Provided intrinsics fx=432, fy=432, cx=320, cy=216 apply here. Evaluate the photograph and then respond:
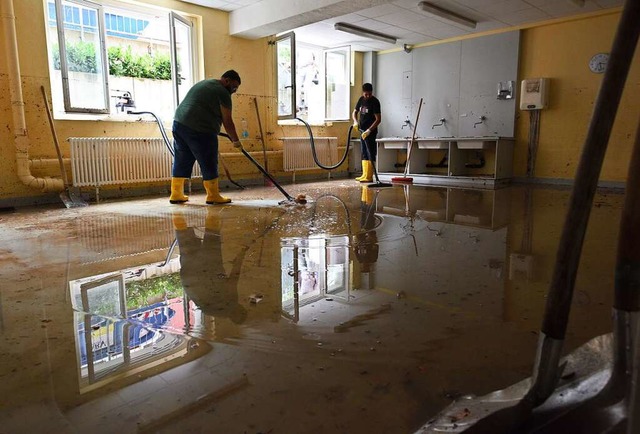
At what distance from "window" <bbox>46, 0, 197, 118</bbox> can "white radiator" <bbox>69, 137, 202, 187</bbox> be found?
16.5 inches

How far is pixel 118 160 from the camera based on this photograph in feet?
17.3

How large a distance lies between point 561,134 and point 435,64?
8.29 feet

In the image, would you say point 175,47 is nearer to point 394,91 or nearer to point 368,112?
point 368,112

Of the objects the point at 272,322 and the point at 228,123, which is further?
the point at 228,123

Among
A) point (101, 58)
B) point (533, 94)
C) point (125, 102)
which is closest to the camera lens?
point (101, 58)

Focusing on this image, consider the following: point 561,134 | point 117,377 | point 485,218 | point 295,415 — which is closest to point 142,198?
point 485,218

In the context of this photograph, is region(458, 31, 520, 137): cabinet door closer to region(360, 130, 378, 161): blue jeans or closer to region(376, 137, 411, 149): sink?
region(376, 137, 411, 149): sink

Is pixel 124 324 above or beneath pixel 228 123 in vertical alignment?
beneath

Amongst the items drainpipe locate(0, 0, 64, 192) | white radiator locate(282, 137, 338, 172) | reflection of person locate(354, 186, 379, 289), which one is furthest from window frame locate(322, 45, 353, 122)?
drainpipe locate(0, 0, 64, 192)

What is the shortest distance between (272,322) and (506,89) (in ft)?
22.3

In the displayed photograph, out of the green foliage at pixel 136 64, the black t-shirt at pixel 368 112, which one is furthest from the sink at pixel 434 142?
the green foliage at pixel 136 64

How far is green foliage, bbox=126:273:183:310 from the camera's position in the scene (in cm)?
183

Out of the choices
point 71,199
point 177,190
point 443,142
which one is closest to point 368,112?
point 443,142

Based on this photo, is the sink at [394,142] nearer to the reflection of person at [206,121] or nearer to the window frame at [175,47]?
the window frame at [175,47]
